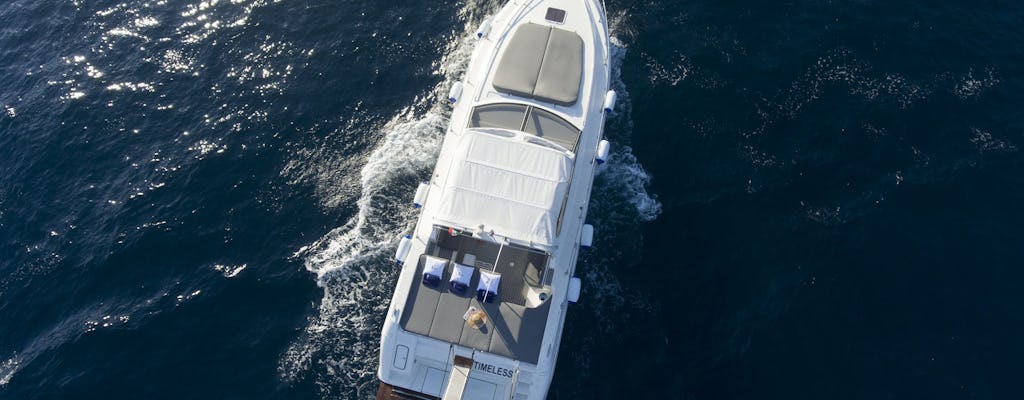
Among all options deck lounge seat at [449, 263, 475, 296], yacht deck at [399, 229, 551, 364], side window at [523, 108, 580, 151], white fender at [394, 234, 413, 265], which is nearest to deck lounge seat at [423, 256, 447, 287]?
yacht deck at [399, 229, 551, 364]

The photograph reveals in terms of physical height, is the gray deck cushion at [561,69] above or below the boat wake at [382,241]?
above

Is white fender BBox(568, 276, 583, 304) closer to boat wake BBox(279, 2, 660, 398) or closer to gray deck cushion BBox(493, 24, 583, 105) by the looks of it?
boat wake BBox(279, 2, 660, 398)

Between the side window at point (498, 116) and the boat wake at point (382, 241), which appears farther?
the side window at point (498, 116)

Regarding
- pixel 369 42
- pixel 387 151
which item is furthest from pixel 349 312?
pixel 369 42

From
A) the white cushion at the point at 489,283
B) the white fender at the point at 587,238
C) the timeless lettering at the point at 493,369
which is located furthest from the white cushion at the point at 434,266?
the white fender at the point at 587,238

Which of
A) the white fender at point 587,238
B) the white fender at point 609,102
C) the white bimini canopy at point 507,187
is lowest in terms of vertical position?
the white fender at point 587,238

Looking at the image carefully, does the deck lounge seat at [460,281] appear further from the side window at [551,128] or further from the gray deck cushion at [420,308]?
the side window at [551,128]

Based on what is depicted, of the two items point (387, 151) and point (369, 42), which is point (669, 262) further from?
point (369, 42)
